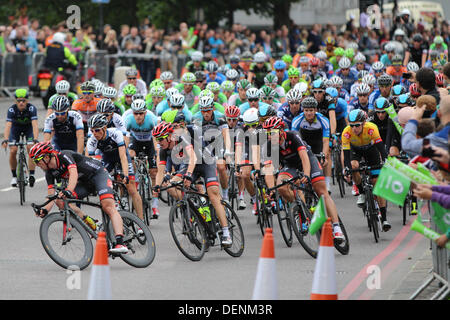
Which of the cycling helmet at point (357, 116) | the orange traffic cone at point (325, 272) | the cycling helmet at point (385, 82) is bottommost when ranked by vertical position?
the orange traffic cone at point (325, 272)

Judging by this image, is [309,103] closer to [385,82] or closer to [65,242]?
[385,82]

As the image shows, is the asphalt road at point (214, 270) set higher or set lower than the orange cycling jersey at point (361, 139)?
lower

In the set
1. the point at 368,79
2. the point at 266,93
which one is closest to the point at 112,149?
the point at 266,93

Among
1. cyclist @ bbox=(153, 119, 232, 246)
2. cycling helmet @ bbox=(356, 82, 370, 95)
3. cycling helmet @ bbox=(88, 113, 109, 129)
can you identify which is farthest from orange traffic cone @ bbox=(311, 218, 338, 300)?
cycling helmet @ bbox=(356, 82, 370, 95)

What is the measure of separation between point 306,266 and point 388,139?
3.58m

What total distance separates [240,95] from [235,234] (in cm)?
705

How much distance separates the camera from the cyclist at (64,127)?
15541mm

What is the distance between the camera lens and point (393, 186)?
8469 millimetres

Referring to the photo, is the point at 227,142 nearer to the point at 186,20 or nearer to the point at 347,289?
the point at 347,289

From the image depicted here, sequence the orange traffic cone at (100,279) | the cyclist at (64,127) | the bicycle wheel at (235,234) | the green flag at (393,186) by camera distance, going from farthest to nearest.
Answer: the cyclist at (64,127) < the bicycle wheel at (235,234) < the green flag at (393,186) < the orange traffic cone at (100,279)

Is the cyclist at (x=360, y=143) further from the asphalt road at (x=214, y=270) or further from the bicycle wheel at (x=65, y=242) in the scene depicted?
the bicycle wheel at (x=65, y=242)

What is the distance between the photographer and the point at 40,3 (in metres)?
42.8

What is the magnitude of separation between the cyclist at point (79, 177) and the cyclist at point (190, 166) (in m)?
0.70

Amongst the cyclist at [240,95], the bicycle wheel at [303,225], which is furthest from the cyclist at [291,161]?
the cyclist at [240,95]
